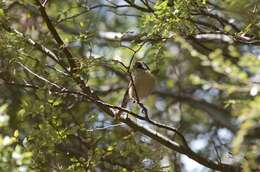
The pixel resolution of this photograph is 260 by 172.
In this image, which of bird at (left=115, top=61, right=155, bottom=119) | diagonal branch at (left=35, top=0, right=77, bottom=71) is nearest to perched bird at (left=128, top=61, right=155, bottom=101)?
bird at (left=115, top=61, right=155, bottom=119)

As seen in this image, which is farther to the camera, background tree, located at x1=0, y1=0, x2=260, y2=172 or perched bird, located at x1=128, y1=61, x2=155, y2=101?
perched bird, located at x1=128, y1=61, x2=155, y2=101

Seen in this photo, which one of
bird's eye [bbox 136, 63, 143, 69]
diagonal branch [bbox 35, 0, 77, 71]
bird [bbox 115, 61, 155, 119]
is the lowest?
bird [bbox 115, 61, 155, 119]

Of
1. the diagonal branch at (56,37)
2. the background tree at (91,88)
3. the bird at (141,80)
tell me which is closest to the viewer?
the background tree at (91,88)

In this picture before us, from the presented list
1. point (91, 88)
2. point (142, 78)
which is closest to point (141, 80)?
point (142, 78)

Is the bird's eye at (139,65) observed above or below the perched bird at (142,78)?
above

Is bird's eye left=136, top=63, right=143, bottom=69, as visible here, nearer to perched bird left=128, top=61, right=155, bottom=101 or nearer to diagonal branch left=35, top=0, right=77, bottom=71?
perched bird left=128, top=61, right=155, bottom=101

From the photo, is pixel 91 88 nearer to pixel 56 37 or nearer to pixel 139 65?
pixel 139 65

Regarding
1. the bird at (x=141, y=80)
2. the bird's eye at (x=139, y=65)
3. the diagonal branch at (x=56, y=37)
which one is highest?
the diagonal branch at (x=56, y=37)

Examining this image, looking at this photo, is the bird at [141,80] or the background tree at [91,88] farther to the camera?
the bird at [141,80]

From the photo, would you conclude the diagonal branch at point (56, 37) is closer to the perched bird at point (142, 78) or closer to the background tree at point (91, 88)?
the background tree at point (91, 88)

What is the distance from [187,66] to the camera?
7.52m

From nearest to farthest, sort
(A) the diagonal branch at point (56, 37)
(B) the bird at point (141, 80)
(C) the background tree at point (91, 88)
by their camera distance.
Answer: (C) the background tree at point (91, 88), (A) the diagonal branch at point (56, 37), (B) the bird at point (141, 80)

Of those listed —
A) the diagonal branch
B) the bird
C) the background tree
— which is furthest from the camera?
the bird

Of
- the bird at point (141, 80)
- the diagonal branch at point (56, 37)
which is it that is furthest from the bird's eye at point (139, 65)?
the diagonal branch at point (56, 37)
